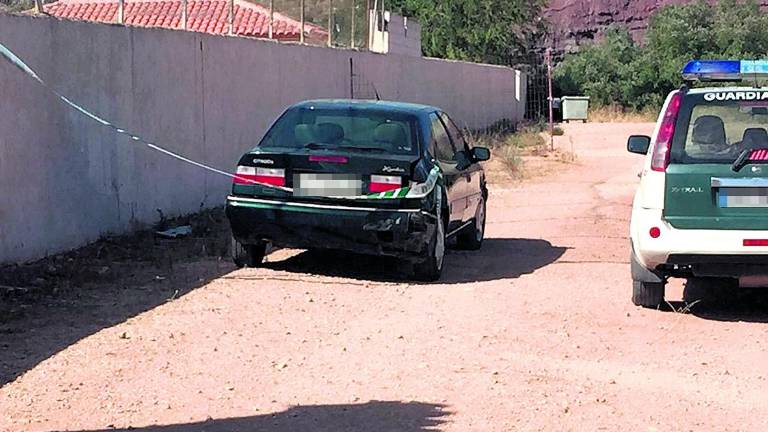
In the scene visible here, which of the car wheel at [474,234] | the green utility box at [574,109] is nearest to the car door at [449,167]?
the car wheel at [474,234]

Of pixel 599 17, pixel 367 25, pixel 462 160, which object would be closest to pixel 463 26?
pixel 599 17

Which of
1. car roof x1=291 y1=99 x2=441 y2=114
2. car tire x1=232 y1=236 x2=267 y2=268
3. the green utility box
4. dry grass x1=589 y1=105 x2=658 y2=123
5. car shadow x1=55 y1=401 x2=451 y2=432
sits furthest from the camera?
dry grass x1=589 y1=105 x2=658 y2=123

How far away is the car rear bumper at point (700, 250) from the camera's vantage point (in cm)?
829

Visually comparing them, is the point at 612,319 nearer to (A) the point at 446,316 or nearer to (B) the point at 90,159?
(A) the point at 446,316

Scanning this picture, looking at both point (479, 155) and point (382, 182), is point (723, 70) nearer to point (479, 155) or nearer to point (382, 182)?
point (382, 182)

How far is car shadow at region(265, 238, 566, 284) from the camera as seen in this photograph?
1053 cm

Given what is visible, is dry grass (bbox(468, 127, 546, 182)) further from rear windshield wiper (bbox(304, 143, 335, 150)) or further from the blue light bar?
the blue light bar

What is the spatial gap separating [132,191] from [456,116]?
23.2m

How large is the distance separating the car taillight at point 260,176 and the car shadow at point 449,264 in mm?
963

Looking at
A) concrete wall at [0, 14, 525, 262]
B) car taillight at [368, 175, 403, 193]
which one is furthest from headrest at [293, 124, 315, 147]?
concrete wall at [0, 14, 525, 262]

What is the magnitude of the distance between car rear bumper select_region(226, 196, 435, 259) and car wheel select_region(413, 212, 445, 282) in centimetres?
13

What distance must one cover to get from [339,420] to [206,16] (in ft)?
57.8

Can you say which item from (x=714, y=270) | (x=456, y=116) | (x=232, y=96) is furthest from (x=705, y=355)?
(x=456, y=116)

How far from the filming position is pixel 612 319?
28.8 ft
